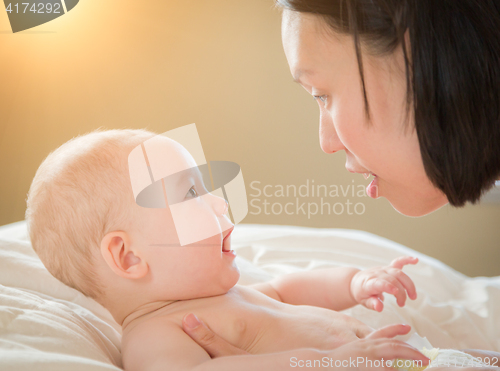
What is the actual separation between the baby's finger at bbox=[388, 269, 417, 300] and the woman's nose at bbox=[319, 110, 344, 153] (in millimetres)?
292

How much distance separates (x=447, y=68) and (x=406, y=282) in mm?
448

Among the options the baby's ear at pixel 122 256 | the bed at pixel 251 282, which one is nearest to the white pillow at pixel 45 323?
the bed at pixel 251 282

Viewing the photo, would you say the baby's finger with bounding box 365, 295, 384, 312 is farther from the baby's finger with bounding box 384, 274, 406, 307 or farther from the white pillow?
the white pillow

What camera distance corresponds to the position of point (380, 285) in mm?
856

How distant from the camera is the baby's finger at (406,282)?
851 millimetres

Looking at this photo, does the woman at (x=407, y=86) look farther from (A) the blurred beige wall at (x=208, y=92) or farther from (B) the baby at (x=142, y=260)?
(A) the blurred beige wall at (x=208, y=92)

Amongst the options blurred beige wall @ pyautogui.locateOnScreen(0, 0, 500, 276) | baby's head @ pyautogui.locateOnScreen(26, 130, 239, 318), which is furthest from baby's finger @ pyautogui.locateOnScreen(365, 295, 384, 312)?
blurred beige wall @ pyautogui.locateOnScreen(0, 0, 500, 276)

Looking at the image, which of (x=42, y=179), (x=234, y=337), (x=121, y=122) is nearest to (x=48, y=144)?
(x=121, y=122)

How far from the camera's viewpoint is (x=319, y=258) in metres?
1.29

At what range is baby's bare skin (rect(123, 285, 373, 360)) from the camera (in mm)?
727

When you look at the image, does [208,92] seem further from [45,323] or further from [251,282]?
[45,323]

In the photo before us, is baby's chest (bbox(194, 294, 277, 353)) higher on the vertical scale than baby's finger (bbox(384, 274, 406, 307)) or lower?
higher

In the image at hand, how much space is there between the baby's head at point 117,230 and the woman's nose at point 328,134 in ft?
0.80

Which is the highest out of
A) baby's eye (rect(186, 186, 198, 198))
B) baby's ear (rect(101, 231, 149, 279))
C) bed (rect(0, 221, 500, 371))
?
baby's eye (rect(186, 186, 198, 198))
